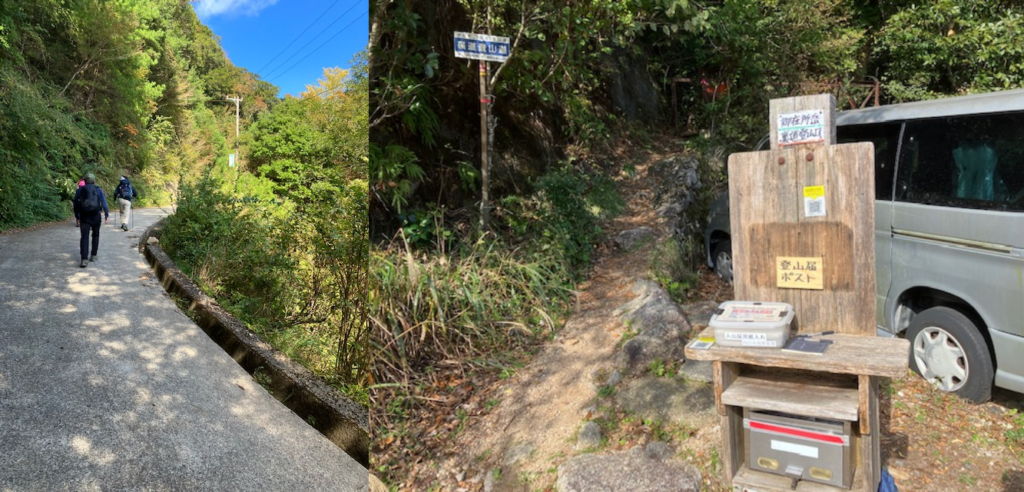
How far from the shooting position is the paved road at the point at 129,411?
2027mm

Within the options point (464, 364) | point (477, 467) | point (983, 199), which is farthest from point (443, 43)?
point (983, 199)

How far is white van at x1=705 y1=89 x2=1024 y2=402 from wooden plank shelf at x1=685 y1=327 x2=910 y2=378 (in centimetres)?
164

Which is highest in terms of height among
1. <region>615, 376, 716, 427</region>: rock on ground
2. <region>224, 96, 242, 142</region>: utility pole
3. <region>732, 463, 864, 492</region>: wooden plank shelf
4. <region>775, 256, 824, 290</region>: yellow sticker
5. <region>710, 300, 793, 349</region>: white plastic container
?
<region>224, 96, 242, 142</region>: utility pole

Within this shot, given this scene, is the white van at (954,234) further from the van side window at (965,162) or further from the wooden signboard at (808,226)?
the wooden signboard at (808,226)

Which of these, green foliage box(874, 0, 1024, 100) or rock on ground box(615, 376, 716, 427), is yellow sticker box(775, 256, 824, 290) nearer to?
rock on ground box(615, 376, 716, 427)

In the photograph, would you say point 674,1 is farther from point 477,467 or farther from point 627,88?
point 627,88

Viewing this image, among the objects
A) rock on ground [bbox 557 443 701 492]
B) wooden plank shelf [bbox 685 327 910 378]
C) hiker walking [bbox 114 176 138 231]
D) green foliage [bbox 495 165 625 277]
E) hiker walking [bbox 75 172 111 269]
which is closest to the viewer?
wooden plank shelf [bbox 685 327 910 378]

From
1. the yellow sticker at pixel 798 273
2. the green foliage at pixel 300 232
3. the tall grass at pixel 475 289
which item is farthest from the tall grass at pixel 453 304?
the yellow sticker at pixel 798 273

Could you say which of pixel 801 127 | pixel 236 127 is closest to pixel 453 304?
pixel 236 127

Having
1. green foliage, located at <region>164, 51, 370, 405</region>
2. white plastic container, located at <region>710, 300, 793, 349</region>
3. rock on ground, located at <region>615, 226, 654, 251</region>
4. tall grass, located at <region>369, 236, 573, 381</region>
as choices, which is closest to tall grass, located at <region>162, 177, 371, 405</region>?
green foliage, located at <region>164, 51, 370, 405</region>

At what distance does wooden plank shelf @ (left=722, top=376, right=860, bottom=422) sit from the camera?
1.60 metres

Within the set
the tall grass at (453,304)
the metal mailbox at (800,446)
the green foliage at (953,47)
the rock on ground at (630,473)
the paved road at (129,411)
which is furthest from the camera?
the green foliage at (953,47)

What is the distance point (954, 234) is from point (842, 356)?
2032 millimetres

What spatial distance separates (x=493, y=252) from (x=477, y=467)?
80.1 inches
